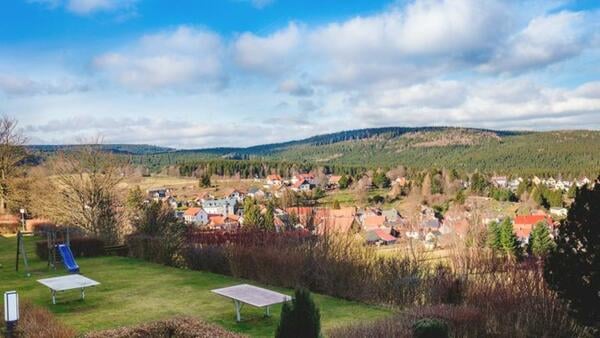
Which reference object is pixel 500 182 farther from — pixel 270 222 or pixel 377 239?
pixel 377 239

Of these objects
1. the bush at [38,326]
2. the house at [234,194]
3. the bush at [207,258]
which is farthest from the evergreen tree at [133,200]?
the house at [234,194]

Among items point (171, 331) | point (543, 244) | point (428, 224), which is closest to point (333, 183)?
point (428, 224)

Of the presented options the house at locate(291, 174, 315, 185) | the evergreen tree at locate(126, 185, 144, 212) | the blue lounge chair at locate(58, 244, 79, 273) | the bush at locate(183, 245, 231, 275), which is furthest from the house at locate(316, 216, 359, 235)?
the house at locate(291, 174, 315, 185)

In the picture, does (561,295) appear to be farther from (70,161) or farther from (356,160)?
(356,160)

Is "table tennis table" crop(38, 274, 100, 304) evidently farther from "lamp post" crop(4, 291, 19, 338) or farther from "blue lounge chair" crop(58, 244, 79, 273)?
"lamp post" crop(4, 291, 19, 338)

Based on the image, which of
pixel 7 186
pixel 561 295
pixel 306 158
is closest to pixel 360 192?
pixel 7 186

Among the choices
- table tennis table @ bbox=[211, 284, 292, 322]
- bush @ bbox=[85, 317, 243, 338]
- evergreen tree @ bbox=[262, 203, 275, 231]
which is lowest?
table tennis table @ bbox=[211, 284, 292, 322]

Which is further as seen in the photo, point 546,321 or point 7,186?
point 7,186
